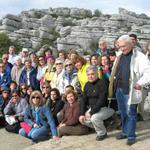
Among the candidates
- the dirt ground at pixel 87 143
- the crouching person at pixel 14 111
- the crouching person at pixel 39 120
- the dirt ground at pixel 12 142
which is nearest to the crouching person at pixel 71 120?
the dirt ground at pixel 87 143

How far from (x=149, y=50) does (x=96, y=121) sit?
1906mm

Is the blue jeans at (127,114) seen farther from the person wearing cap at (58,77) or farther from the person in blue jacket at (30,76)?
the person in blue jacket at (30,76)

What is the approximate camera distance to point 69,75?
9.52 meters

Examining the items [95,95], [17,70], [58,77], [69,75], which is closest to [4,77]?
[17,70]

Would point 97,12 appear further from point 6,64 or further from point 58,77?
point 58,77

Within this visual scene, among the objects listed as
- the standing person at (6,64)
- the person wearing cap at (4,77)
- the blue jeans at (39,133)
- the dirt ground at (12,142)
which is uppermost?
the standing person at (6,64)

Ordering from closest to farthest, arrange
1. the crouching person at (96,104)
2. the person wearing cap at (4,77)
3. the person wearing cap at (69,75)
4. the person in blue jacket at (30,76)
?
the crouching person at (96,104), the person wearing cap at (69,75), the person in blue jacket at (30,76), the person wearing cap at (4,77)

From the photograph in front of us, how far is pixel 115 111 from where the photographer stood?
28.0 feet

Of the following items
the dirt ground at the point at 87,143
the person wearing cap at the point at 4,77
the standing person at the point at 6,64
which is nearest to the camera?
the dirt ground at the point at 87,143

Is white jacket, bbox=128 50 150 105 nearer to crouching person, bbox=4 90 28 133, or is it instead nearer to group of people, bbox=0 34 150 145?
group of people, bbox=0 34 150 145

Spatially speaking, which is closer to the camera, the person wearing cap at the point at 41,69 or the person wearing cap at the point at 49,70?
the person wearing cap at the point at 49,70

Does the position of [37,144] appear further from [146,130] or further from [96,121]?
[146,130]

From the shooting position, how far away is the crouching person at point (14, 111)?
977 cm

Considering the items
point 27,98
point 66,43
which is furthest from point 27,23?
point 27,98
